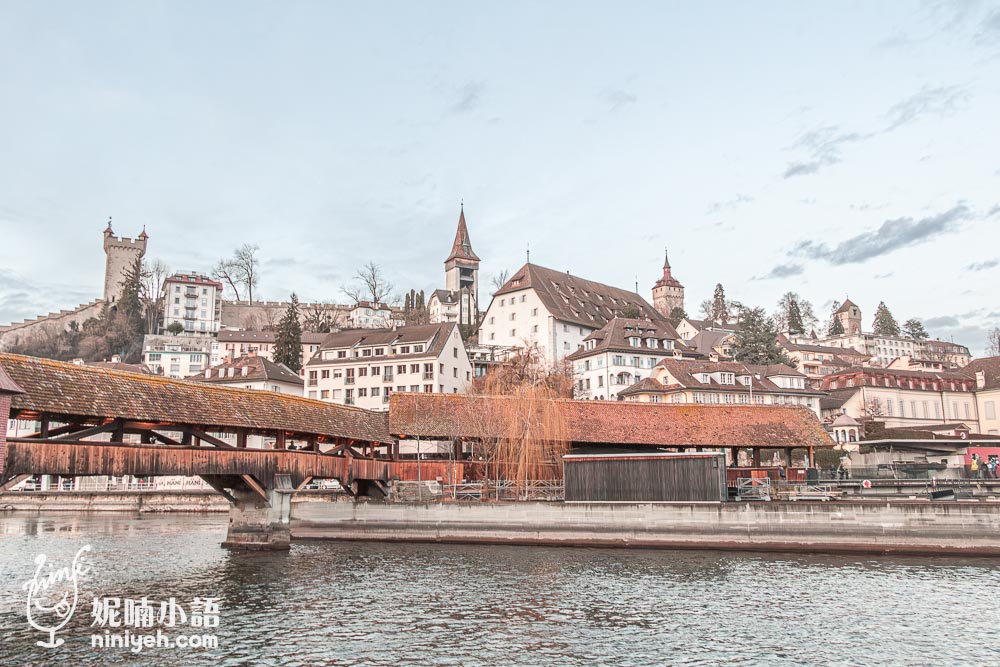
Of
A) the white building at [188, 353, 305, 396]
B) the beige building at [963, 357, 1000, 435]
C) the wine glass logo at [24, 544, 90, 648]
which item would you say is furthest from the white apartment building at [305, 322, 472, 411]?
the beige building at [963, 357, 1000, 435]

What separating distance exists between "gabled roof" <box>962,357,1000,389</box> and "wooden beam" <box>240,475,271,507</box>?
2725 inches

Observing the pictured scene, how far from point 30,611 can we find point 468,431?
23.2m

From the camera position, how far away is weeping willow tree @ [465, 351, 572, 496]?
38094mm

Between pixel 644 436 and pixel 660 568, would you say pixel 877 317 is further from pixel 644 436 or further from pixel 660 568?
pixel 660 568

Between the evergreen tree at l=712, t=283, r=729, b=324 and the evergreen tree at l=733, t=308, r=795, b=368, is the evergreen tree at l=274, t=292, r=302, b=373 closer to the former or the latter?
the evergreen tree at l=733, t=308, r=795, b=368

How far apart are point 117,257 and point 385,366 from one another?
253ft

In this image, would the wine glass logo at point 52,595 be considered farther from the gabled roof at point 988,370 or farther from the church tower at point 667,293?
the church tower at point 667,293

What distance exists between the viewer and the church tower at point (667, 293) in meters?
147

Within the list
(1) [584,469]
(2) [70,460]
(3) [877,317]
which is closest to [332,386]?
(1) [584,469]

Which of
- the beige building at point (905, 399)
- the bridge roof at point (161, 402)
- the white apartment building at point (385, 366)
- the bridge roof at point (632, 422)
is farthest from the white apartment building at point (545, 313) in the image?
the bridge roof at point (161, 402)

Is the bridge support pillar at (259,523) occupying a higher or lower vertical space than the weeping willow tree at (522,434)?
lower

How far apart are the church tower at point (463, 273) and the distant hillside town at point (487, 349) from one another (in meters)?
0.30

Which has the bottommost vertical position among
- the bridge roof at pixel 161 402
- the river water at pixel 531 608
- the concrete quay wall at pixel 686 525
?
the river water at pixel 531 608

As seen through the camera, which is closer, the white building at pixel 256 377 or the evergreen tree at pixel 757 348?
the white building at pixel 256 377
